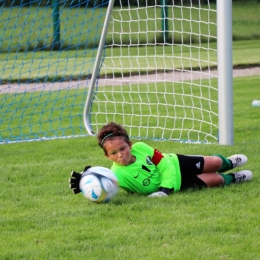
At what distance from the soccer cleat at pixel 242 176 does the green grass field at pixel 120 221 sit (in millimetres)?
61

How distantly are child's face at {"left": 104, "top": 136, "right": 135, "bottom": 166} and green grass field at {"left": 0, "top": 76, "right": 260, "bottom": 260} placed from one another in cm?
31

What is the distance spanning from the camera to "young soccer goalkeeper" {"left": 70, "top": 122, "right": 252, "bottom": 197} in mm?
5348

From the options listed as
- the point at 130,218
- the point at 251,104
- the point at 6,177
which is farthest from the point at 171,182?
the point at 251,104

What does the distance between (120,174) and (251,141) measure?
2493 millimetres

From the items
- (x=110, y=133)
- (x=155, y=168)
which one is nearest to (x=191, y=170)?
(x=155, y=168)

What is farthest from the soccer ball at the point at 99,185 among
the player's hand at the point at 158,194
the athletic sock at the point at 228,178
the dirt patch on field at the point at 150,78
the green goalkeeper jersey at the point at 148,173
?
the dirt patch on field at the point at 150,78

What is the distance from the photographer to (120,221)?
473cm

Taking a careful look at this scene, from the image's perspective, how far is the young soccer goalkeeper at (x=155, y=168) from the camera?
5.35m

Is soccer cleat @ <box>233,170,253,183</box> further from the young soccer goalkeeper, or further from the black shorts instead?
the black shorts

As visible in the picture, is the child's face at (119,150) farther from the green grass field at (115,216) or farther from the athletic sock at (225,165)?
the athletic sock at (225,165)

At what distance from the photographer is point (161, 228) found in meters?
4.51

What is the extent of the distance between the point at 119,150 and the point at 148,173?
32cm

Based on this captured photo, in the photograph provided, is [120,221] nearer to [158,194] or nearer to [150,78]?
[158,194]

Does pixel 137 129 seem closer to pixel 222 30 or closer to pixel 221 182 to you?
pixel 222 30
